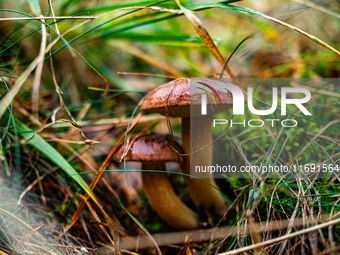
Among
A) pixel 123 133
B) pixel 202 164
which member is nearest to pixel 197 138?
pixel 202 164

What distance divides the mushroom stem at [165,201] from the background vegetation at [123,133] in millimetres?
119

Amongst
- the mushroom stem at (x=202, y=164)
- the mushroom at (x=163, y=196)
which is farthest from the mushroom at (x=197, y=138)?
the mushroom at (x=163, y=196)

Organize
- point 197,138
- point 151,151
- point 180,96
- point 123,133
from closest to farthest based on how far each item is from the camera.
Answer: point 180,96 < point 151,151 < point 197,138 < point 123,133

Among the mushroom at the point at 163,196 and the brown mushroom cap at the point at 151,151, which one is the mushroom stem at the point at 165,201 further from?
the brown mushroom cap at the point at 151,151

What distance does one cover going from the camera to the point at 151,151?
1284 millimetres

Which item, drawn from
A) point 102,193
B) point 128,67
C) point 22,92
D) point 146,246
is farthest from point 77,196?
point 128,67

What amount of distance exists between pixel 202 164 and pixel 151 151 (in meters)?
0.39

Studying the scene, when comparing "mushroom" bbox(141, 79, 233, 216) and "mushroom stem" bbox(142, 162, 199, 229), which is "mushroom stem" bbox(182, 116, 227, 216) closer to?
"mushroom" bbox(141, 79, 233, 216)

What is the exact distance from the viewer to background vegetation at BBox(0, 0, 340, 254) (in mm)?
1062

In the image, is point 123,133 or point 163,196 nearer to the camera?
point 163,196

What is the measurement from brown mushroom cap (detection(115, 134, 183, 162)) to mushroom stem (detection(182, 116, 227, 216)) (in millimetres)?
149

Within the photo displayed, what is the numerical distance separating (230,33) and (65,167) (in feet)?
9.66

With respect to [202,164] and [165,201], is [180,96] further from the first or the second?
[165,201]

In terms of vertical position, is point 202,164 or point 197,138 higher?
point 197,138
